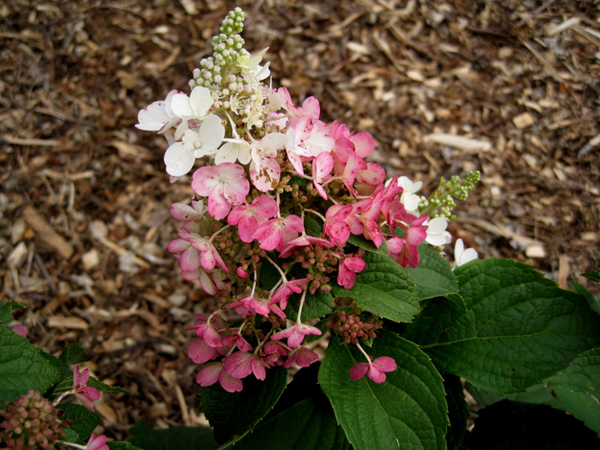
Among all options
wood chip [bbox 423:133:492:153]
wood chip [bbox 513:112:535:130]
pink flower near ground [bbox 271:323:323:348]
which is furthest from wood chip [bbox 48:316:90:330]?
wood chip [bbox 513:112:535:130]

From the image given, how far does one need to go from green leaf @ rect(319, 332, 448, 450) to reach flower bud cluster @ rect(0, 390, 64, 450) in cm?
61

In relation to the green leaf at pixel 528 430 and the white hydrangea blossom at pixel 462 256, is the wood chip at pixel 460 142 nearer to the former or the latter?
the white hydrangea blossom at pixel 462 256

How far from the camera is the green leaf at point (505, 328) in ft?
4.01

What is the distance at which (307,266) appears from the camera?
1.02m

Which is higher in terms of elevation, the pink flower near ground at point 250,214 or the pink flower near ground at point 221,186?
the pink flower near ground at point 221,186

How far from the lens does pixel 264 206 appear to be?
95cm

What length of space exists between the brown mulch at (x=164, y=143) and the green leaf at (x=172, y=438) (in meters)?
0.58

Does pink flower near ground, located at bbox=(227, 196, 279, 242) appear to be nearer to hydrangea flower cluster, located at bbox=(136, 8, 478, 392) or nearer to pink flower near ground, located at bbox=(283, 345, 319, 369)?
hydrangea flower cluster, located at bbox=(136, 8, 478, 392)

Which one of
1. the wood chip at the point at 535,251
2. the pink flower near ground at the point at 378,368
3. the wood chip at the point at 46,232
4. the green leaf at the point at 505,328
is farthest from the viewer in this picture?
the wood chip at the point at 535,251

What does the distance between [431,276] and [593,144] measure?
8.19 feet

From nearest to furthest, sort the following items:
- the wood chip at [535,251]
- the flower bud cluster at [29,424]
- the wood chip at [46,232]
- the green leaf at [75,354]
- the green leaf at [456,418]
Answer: the flower bud cluster at [29,424]
the green leaf at [456,418]
the green leaf at [75,354]
the wood chip at [46,232]
the wood chip at [535,251]

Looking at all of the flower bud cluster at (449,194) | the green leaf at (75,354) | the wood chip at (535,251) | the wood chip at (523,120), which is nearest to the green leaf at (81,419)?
the green leaf at (75,354)

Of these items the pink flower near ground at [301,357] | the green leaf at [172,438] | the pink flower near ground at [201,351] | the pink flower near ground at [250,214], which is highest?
the pink flower near ground at [250,214]

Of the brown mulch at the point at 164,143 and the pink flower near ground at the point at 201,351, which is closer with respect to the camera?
the pink flower near ground at the point at 201,351
